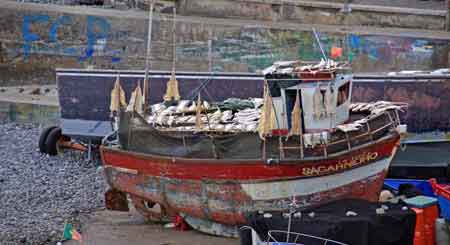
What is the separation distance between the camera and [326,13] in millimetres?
30219

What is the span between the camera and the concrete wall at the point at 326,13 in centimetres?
2994

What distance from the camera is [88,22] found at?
29.3 metres

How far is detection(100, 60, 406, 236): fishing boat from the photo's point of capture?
14.5 metres

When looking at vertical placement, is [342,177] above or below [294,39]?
below

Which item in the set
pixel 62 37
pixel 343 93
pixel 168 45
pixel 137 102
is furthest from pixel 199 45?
pixel 343 93

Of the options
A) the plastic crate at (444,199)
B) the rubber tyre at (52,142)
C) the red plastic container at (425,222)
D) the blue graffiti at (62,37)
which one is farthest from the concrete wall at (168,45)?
the red plastic container at (425,222)

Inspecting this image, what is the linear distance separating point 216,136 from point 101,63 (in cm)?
1476

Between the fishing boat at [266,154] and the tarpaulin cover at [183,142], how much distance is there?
0.02 m

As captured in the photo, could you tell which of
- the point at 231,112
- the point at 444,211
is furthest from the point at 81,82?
the point at 444,211

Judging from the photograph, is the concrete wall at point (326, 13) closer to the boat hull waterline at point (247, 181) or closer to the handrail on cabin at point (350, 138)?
the handrail on cabin at point (350, 138)

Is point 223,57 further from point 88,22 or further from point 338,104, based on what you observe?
point 338,104

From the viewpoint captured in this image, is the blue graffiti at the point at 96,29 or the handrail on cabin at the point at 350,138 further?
the blue graffiti at the point at 96,29

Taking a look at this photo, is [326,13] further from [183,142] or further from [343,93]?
[183,142]

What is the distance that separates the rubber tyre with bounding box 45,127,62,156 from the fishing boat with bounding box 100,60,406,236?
5557 millimetres
